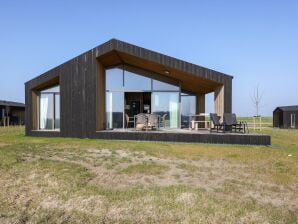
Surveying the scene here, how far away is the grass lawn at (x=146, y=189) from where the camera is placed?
3.65 metres

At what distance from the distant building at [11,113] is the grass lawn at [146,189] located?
26.1 meters

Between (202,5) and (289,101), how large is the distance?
Result: 54.4m

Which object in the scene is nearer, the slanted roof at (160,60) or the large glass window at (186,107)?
the slanted roof at (160,60)

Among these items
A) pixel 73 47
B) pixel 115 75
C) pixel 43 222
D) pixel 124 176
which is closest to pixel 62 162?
pixel 124 176

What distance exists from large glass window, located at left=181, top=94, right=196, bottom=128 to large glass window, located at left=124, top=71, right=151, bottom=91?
2903mm

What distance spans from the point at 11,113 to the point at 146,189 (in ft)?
109

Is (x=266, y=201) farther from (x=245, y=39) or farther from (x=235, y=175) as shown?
(x=245, y=39)

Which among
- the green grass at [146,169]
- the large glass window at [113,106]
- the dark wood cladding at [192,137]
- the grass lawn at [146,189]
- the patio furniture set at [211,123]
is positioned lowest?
the grass lawn at [146,189]

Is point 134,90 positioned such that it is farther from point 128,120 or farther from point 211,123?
point 211,123

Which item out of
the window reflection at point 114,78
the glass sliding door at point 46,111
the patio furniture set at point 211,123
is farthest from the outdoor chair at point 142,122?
the glass sliding door at point 46,111

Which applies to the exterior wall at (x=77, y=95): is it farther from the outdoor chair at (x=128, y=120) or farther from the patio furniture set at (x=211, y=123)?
the outdoor chair at (x=128, y=120)

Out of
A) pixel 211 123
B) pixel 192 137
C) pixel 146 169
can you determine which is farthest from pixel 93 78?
pixel 146 169

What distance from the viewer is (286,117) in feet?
105

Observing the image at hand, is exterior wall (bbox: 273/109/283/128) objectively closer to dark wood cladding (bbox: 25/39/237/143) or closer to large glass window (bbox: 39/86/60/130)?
dark wood cladding (bbox: 25/39/237/143)
